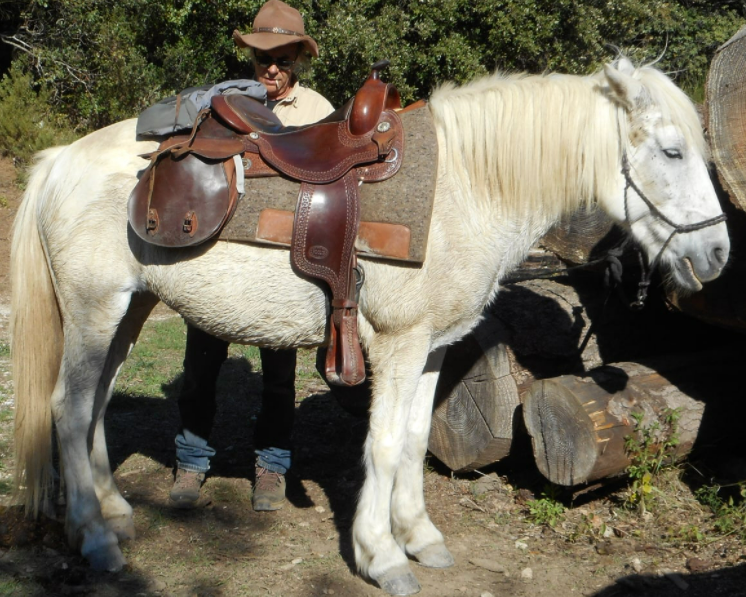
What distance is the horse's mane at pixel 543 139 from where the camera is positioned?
2.87 metres

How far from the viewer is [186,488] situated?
3.84m

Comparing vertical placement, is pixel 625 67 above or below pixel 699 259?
above

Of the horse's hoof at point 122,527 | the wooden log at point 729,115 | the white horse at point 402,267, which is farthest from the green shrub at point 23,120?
the wooden log at point 729,115

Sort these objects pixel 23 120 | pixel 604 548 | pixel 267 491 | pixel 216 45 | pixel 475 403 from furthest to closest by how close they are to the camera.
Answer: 1. pixel 216 45
2. pixel 23 120
3. pixel 475 403
4. pixel 267 491
5. pixel 604 548

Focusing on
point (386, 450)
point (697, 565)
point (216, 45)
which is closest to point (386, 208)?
point (386, 450)

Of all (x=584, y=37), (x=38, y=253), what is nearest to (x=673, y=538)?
(x=38, y=253)

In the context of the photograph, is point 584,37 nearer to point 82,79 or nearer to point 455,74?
point 455,74

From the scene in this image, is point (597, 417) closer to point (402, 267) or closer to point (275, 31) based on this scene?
point (402, 267)

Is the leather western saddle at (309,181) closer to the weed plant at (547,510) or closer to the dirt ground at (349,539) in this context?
the dirt ground at (349,539)

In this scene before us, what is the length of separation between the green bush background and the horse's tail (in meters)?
8.17

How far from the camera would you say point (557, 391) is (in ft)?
11.7

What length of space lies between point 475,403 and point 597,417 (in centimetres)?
69

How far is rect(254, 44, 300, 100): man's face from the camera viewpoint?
3.64 metres

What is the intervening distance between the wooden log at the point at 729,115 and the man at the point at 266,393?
5.98 ft
